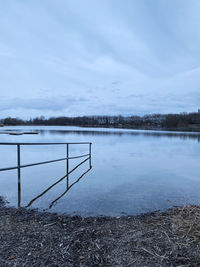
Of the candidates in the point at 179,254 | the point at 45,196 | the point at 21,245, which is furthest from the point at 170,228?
the point at 45,196

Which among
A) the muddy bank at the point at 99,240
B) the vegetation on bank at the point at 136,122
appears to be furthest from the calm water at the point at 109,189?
the vegetation on bank at the point at 136,122

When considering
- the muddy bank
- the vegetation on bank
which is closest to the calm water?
the muddy bank

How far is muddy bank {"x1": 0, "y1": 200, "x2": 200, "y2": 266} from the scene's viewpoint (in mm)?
2318

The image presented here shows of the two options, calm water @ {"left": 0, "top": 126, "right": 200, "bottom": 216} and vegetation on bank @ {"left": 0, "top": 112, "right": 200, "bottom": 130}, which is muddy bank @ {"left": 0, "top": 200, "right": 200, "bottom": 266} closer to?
calm water @ {"left": 0, "top": 126, "right": 200, "bottom": 216}

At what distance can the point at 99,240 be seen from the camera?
2.81 m

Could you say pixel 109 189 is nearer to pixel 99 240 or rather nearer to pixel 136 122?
pixel 99 240

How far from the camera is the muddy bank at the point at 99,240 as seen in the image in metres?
2.32

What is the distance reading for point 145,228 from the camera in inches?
128

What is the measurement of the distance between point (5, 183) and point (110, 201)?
12.2ft

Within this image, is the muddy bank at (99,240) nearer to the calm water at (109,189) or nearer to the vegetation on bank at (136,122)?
the calm water at (109,189)

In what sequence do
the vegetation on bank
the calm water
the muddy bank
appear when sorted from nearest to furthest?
the muddy bank
the calm water
the vegetation on bank

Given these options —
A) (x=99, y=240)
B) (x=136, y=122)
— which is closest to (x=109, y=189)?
(x=99, y=240)

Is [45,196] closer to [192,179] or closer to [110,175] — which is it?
[110,175]

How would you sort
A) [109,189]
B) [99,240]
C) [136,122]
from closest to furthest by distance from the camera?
[99,240] → [109,189] → [136,122]
